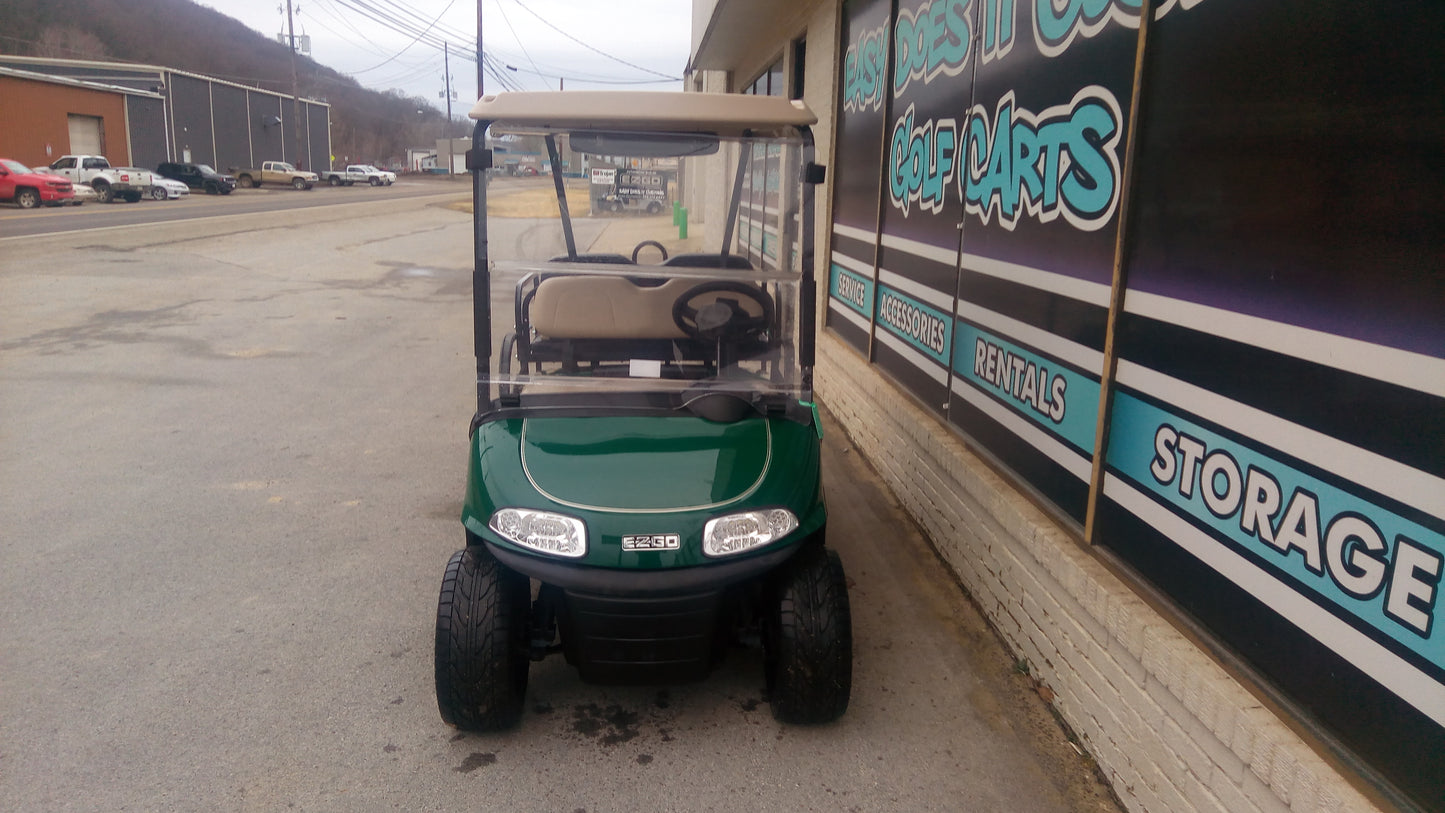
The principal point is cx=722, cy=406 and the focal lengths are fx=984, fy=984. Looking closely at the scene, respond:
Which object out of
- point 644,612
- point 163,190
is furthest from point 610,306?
point 163,190

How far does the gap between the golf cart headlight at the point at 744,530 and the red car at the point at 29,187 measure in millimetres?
35011

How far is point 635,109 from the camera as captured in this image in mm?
3586

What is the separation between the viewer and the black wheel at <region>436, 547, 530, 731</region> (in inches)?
122

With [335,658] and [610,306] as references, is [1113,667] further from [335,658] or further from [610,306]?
[335,658]

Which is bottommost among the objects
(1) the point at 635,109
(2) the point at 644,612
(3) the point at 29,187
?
(2) the point at 644,612

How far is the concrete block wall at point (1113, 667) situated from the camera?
233cm

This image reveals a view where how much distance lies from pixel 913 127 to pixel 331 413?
15.6 ft

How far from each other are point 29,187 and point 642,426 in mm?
34666

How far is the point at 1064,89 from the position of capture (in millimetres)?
3727

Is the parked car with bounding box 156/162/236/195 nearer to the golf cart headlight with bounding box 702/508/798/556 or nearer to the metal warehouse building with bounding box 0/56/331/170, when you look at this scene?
the metal warehouse building with bounding box 0/56/331/170

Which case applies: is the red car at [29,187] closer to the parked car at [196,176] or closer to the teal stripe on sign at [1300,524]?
the parked car at [196,176]

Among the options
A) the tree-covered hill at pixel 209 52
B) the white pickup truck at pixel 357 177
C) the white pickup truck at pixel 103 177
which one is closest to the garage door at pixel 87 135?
the white pickup truck at pixel 103 177

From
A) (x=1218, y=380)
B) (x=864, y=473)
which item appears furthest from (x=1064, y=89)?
(x=864, y=473)

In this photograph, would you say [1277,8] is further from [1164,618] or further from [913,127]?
[913,127]
